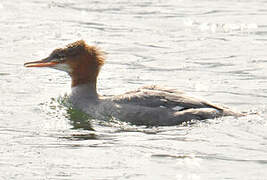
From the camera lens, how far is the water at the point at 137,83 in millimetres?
8656

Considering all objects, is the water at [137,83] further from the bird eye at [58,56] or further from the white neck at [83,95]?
the bird eye at [58,56]

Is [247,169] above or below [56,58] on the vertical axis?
below

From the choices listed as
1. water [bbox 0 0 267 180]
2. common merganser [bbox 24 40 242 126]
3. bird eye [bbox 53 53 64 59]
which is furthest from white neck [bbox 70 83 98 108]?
bird eye [bbox 53 53 64 59]

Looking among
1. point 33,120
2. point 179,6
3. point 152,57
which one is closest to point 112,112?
point 33,120

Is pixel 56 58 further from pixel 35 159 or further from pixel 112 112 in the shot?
pixel 35 159

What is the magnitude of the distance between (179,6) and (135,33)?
2687 millimetres

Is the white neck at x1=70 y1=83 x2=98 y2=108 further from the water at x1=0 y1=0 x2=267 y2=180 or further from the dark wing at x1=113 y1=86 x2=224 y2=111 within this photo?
the dark wing at x1=113 y1=86 x2=224 y2=111

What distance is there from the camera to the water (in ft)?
28.4

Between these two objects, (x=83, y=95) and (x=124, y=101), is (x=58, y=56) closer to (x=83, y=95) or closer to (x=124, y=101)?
(x=83, y=95)

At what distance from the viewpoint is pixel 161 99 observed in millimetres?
10359

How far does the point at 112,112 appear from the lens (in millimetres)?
10531

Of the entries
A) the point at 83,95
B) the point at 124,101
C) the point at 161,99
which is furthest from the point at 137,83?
the point at 161,99

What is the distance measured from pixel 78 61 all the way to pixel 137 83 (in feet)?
6.21

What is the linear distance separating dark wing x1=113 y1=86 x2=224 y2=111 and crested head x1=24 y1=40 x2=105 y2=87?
93 cm
